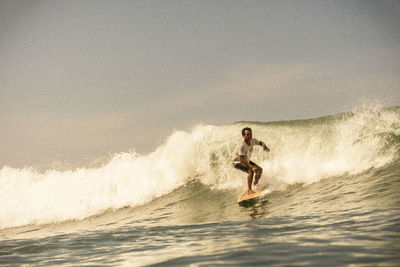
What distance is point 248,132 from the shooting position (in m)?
10.3

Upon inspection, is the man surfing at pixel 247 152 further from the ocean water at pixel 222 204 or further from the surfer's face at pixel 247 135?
the ocean water at pixel 222 204

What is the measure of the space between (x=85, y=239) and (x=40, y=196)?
10473 mm

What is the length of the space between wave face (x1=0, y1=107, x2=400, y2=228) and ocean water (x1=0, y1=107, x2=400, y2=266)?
5 centimetres

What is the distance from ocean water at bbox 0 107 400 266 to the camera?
4.49 m

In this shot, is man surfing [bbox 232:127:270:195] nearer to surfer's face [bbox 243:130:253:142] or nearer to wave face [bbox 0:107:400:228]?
surfer's face [bbox 243:130:253:142]

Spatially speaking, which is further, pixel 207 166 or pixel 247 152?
pixel 207 166

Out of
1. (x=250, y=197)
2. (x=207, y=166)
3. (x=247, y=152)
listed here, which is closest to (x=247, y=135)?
(x=247, y=152)

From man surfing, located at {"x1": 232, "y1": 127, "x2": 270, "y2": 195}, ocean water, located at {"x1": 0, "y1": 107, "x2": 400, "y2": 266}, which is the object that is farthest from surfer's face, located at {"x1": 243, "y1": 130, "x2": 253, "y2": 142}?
ocean water, located at {"x1": 0, "y1": 107, "x2": 400, "y2": 266}

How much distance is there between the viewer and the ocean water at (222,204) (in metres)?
4.49

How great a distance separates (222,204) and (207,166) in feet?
13.3

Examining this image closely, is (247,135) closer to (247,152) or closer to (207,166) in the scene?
(247,152)

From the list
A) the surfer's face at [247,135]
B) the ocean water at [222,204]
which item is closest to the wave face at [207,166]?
the ocean water at [222,204]

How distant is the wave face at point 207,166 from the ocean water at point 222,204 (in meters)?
0.05

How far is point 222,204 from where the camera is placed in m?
10.9
